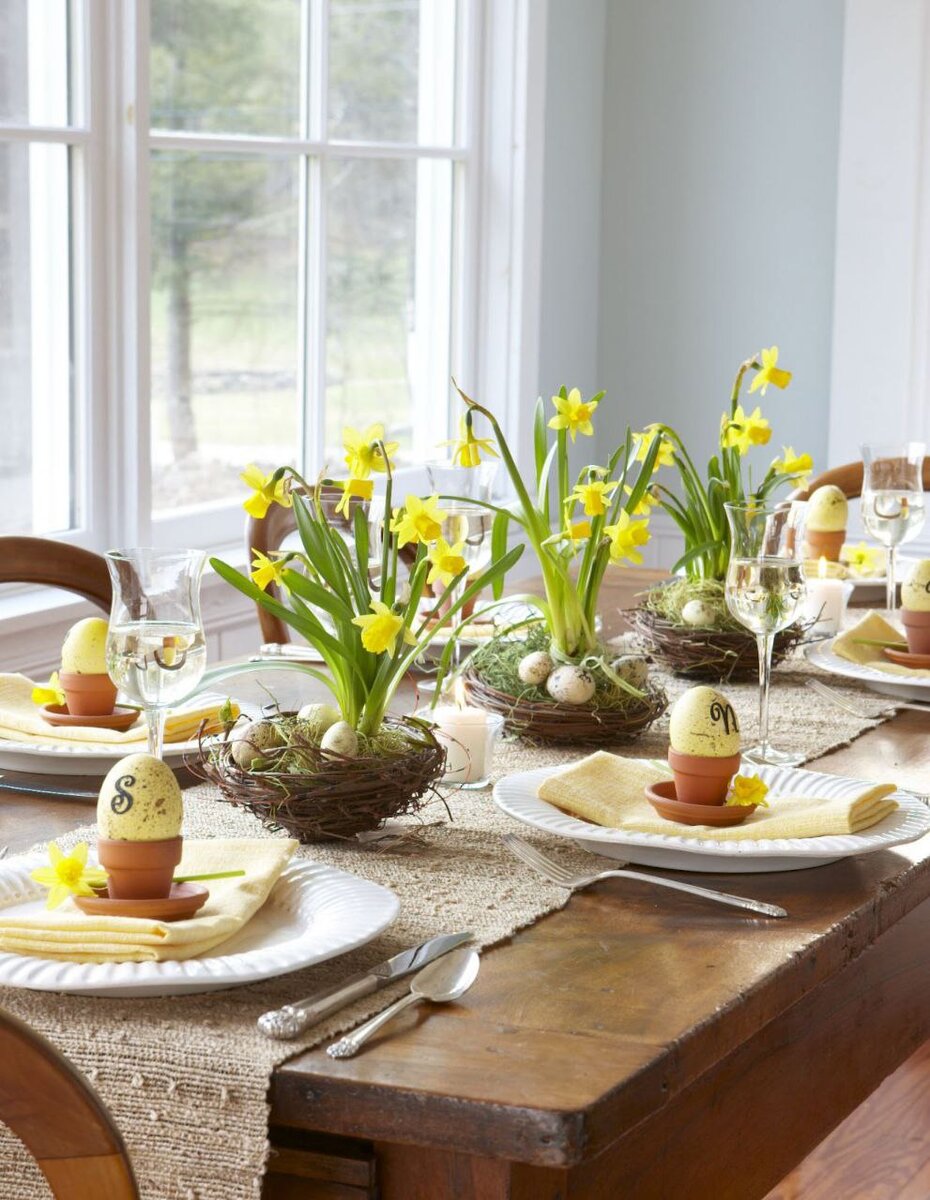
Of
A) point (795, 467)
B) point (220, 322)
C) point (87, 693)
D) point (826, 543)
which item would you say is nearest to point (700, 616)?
point (795, 467)

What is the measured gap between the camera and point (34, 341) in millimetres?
2771

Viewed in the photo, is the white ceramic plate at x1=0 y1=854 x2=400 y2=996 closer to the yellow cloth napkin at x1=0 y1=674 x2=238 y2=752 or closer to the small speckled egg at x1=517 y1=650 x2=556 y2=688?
the yellow cloth napkin at x1=0 y1=674 x2=238 y2=752

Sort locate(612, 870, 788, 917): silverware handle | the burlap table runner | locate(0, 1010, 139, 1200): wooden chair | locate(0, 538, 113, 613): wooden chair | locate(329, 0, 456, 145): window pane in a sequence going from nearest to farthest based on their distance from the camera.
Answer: locate(0, 1010, 139, 1200): wooden chair < the burlap table runner < locate(612, 870, 788, 917): silverware handle < locate(0, 538, 113, 613): wooden chair < locate(329, 0, 456, 145): window pane

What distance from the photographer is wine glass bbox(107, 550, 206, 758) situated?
1269mm

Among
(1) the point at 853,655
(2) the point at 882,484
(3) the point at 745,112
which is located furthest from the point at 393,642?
(3) the point at 745,112

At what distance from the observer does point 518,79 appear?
386 cm

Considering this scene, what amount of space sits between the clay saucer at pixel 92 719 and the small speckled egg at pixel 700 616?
666 millimetres

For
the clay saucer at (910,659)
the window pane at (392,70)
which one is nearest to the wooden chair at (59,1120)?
the clay saucer at (910,659)

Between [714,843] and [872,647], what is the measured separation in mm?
831

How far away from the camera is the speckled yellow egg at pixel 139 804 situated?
1.06 meters

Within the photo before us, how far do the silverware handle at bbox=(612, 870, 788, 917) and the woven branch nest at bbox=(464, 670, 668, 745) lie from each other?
0.39m

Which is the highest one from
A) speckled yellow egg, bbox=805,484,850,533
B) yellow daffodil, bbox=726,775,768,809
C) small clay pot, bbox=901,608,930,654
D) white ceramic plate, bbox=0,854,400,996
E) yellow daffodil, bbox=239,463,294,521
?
yellow daffodil, bbox=239,463,294,521

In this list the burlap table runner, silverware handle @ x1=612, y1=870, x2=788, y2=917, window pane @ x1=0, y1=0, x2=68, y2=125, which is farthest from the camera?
window pane @ x1=0, y1=0, x2=68, y2=125

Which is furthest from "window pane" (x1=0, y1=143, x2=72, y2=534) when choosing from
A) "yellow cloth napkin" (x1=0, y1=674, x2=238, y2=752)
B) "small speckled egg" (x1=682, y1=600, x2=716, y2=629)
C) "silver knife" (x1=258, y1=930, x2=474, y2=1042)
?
"silver knife" (x1=258, y1=930, x2=474, y2=1042)
